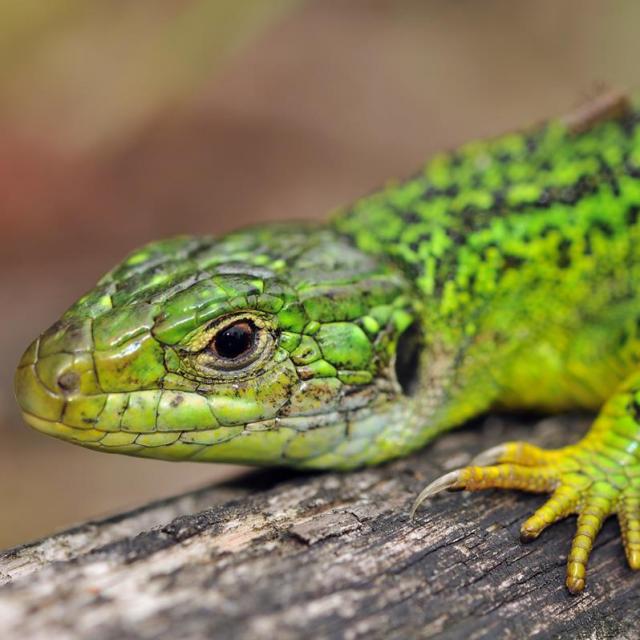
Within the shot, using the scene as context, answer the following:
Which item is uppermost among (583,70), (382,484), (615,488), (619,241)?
(583,70)

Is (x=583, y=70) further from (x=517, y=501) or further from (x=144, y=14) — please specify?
(x=517, y=501)

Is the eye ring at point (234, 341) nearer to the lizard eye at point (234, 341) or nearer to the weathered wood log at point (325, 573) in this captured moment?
the lizard eye at point (234, 341)

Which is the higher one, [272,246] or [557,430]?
[272,246]

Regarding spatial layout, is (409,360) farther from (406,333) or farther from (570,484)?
(570,484)

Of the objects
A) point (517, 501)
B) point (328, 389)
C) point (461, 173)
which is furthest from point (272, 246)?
point (517, 501)

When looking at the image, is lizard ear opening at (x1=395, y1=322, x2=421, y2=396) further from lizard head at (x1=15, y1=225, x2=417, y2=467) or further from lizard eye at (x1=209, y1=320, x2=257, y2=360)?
lizard eye at (x1=209, y1=320, x2=257, y2=360)

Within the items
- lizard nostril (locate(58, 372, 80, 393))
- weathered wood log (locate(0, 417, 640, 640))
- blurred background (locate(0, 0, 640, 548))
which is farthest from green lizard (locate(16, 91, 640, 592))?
blurred background (locate(0, 0, 640, 548))

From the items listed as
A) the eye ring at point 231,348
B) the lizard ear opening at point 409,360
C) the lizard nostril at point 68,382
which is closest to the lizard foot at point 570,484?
the lizard ear opening at point 409,360
